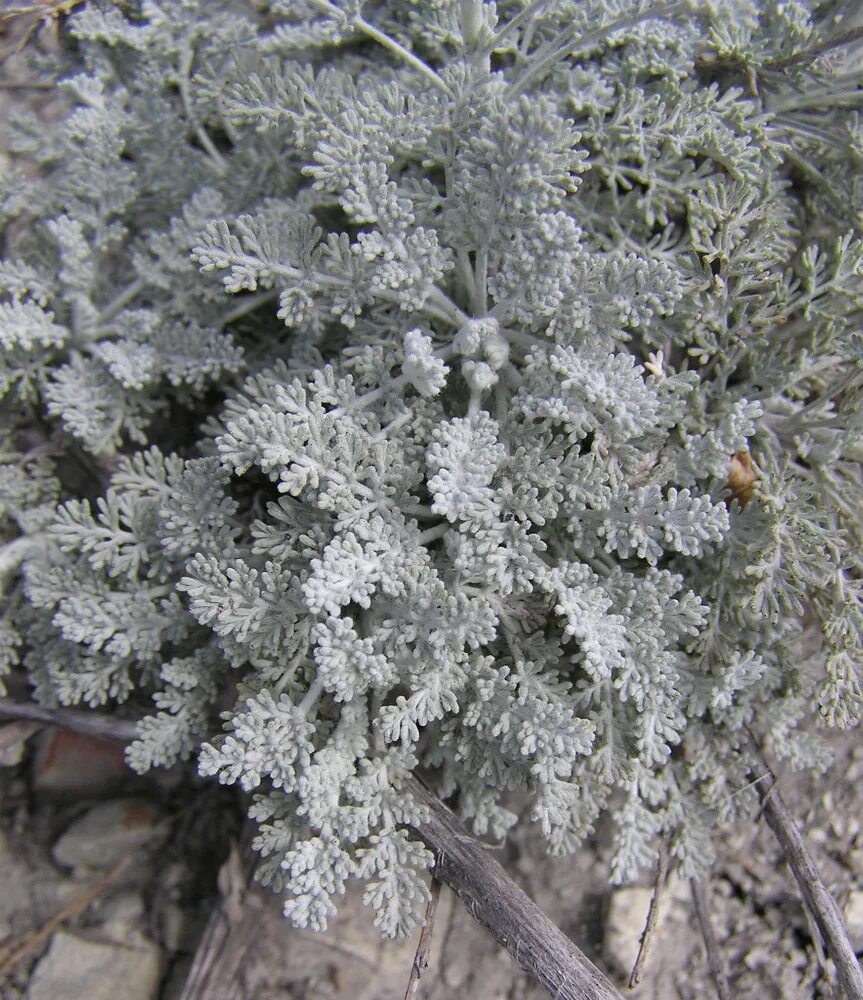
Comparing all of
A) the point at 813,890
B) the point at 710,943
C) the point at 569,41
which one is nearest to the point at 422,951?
the point at 710,943

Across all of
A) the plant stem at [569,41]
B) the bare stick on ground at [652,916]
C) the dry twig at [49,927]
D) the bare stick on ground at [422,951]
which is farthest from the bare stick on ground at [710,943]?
the plant stem at [569,41]

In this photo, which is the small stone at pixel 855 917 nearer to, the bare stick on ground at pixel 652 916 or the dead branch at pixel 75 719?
the bare stick on ground at pixel 652 916

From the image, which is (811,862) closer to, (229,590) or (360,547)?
(360,547)

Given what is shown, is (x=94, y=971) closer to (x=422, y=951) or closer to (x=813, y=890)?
(x=422, y=951)

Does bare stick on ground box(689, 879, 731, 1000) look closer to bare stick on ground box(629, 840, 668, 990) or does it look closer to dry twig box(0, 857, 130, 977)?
bare stick on ground box(629, 840, 668, 990)

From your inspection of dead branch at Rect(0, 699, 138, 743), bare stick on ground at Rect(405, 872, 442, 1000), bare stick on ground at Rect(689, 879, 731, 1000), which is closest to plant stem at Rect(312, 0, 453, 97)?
dead branch at Rect(0, 699, 138, 743)

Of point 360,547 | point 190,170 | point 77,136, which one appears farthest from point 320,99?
point 360,547
